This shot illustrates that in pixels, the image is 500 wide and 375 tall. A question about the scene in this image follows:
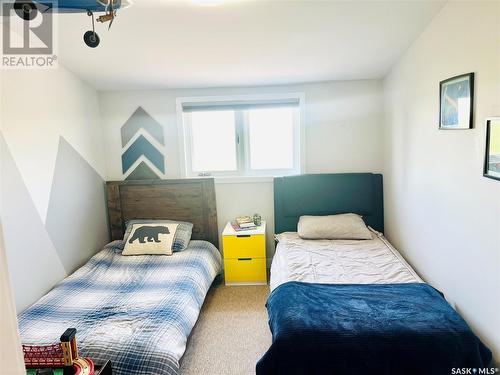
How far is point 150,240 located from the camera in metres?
3.12

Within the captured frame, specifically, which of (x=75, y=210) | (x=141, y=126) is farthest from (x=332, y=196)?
(x=75, y=210)

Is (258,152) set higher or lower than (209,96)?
lower

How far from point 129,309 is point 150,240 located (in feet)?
3.42

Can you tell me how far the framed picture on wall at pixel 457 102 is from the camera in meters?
1.72

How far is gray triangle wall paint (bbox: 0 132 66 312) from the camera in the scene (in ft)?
7.11

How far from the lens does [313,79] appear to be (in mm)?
3258

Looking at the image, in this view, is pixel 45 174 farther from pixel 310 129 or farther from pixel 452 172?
pixel 452 172

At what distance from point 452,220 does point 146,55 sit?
2.49m

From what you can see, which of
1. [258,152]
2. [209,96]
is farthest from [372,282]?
[209,96]

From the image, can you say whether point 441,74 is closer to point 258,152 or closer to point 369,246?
point 369,246

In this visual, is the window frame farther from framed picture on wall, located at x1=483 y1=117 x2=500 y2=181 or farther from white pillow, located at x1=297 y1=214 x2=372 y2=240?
framed picture on wall, located at x1=483 y1=117 x2=500 y2=181

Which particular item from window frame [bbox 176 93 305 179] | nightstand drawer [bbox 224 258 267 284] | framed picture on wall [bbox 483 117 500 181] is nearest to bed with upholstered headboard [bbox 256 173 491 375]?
nightstand drawer [bbox 224 258 267 284]

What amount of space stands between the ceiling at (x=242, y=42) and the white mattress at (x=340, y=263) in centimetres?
159

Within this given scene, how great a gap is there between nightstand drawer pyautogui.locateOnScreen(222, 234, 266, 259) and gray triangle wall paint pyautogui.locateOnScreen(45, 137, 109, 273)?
1322mm
